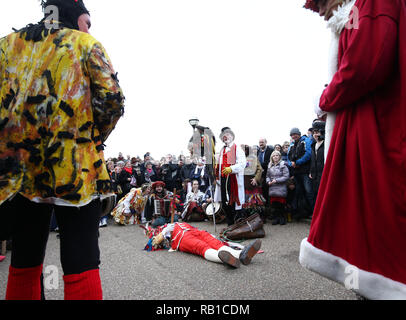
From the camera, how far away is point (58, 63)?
117cm

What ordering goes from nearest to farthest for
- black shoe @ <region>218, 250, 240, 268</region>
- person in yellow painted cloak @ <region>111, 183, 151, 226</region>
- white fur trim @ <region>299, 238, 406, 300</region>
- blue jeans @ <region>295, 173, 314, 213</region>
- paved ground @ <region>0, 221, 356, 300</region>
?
white fur trim @ <region>299, 238, 406, 300</region>
paved ground @ <region>0, 221, 356, 300</region>
black shoe @ <region>218, 250, 240, 268</region>
blue jeans @ <region>295, 173, 314, 213</region>
person in yellow painted cloak @ <region>111, 183, 151, 226</region>

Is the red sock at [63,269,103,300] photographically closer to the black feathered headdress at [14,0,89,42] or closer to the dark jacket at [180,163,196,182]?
the black feathered headdress at [14,0,89,42]

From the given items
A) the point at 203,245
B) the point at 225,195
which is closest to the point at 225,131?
the point at 225,195

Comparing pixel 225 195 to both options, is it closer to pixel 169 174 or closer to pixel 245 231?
pixel 245 231

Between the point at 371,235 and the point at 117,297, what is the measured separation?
220 cm

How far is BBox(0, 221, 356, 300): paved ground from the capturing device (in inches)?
87.2

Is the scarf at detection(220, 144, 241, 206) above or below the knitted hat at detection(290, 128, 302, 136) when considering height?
below

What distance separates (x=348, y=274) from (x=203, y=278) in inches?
75.4

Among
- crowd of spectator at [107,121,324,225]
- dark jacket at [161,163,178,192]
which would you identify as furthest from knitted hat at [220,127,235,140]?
dark jacket at [161,163,178,192]

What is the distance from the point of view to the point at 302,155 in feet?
18.1

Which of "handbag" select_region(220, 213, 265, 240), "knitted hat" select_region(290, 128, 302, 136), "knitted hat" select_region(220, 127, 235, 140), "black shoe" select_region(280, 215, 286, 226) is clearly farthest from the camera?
"knitted hat" select_region(290, 128, 302, 136)

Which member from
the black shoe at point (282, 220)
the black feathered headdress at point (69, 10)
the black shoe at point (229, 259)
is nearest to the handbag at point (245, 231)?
the black shoe at point (282, 220)

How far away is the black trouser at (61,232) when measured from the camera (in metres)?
1.10

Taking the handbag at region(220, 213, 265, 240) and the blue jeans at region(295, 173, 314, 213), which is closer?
the handbag at region(220, 213, 265, 240)
